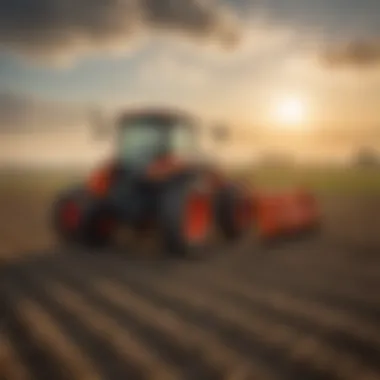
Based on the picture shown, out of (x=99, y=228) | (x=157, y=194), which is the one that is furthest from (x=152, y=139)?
(x=99, y=228)

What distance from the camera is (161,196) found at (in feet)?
4.61

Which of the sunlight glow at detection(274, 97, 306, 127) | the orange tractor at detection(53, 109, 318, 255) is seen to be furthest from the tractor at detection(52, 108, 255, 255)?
the sunlight glow at detection(274, 97, 306, 127)

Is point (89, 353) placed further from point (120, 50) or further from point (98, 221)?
point (120, 50)

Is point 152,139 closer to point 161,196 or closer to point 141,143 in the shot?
point 141,143

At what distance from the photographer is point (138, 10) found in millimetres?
1432

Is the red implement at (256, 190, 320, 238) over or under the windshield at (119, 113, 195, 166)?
under

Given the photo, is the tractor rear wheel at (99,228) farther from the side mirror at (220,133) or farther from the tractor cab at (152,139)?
the side mirror at (220,133)

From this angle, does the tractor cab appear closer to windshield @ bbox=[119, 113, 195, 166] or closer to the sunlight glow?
windshield @ bbox=[119, 113, 195, 166]

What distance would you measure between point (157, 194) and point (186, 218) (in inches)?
3.5

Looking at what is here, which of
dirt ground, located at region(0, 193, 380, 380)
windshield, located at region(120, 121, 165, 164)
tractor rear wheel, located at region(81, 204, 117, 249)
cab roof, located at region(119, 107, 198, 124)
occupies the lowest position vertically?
dirt ground, located at region(0, 193, 380, 380)

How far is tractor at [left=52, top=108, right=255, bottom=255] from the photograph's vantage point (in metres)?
1.40

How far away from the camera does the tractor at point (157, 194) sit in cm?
140

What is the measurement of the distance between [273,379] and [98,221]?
1.76ft

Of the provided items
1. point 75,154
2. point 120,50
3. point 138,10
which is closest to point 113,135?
point 75,154
